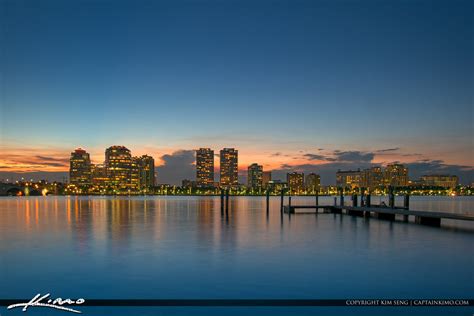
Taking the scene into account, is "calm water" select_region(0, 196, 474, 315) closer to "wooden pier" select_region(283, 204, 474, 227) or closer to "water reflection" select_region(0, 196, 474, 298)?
"water reflection" select_region(0, 196, 474, 298)

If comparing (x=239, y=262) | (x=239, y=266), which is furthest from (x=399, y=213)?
(x=239, y=266)

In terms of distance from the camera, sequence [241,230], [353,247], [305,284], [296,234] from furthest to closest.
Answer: [241,230] → [296,234] → [353,247] → [305,284]

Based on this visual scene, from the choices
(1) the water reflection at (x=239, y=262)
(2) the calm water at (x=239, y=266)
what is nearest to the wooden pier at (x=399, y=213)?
(1) the water reflection at (x=239, y=262)

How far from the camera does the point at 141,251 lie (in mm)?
26031

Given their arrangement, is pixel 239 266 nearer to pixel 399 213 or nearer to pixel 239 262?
pixel 239 262

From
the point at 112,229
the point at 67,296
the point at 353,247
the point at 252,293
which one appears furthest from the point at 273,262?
the point at 112,229

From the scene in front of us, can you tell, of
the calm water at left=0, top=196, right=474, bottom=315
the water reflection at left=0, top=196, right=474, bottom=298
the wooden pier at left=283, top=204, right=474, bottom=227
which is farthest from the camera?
the wooden pier at left=283, top=204, right=474, bottom=227

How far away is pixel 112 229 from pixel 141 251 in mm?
13879

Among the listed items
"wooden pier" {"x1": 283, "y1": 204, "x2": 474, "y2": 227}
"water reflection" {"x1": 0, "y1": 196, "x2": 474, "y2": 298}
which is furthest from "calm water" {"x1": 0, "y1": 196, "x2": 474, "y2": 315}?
"wooden pier" {"x1": 283, "y1": 204, "x2": 474, "y2": 227}

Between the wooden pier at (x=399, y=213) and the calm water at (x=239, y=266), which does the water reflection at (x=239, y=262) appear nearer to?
the calm water at (x=239, y=266)

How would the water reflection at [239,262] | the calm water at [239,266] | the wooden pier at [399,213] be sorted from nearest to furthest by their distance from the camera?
the calm water at [239,266] < the water reflection at [239,262] < the wooden pier at [399,213]

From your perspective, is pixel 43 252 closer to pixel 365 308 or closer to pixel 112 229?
pixel 112 229

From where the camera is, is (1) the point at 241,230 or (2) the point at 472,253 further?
(1) the point at 241,230

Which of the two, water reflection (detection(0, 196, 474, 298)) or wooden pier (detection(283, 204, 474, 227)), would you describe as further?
wooden pier (detection(283, 204, 474, 227))
